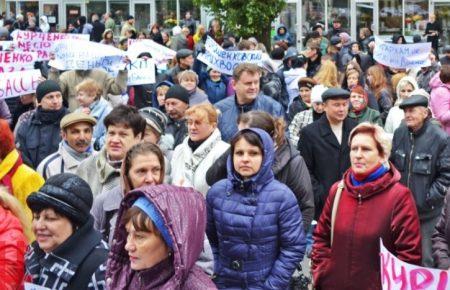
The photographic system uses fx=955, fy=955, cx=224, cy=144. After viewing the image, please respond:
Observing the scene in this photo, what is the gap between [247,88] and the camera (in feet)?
26.9

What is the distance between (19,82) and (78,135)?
3632mm

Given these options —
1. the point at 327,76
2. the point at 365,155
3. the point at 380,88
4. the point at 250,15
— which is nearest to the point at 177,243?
the point at 365,155

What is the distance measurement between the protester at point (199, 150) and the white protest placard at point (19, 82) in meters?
3.85

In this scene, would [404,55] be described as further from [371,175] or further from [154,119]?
[371,175]

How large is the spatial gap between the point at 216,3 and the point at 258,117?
14295 mm

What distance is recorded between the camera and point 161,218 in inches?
147

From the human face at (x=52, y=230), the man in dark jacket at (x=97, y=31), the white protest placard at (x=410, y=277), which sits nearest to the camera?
the human face at (x=52, y=230)

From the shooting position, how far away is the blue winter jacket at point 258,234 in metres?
5.26

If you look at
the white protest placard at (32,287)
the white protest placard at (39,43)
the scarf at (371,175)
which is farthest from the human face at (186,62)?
the white protest placard at (32,287)

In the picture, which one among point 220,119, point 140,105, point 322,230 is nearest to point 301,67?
point 140,105

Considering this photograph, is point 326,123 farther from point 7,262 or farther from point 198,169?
point 7,262

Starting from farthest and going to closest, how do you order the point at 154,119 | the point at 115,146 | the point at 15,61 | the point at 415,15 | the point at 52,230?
the point at 415,15 → the point at 15,61 → the point at 154,119 → the point at 115,146 → the point at 52,230

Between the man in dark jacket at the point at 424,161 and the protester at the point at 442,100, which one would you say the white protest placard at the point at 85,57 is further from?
the man in dark jacket at the point at 424,161

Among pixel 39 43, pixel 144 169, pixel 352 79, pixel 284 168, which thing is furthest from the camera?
pixel 39 43
